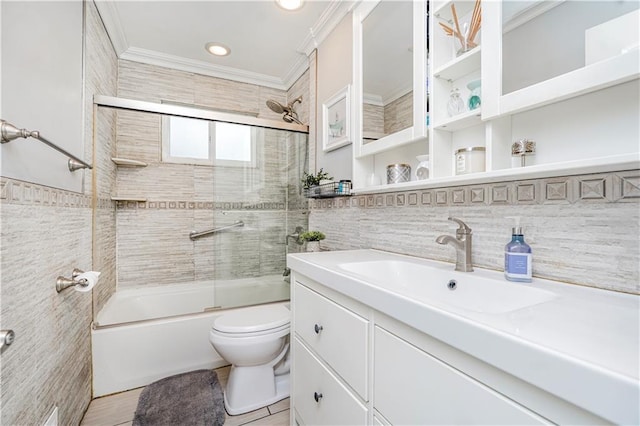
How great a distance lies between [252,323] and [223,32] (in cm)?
206

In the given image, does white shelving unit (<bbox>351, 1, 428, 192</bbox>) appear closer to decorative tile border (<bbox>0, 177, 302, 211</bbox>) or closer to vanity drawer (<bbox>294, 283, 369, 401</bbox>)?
decorative tile border (<bbox>0, 177, 302, 211</bbox>)

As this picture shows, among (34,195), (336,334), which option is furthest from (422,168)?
(34,195)

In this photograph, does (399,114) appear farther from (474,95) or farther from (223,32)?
(223,32)

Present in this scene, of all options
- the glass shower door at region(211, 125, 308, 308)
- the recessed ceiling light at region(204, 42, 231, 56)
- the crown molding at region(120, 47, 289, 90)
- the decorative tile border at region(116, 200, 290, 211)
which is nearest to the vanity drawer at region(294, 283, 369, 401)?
the glass shower door at region(211, 125, 308, 308)

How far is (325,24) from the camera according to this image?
6.42 feet

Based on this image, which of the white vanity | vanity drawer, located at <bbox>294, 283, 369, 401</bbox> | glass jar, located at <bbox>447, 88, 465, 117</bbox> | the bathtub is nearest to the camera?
the white vanity

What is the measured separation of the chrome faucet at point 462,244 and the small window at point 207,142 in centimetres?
172

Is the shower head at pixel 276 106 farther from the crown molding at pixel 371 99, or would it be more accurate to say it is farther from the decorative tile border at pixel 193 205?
the crown molding at pixel 371 99

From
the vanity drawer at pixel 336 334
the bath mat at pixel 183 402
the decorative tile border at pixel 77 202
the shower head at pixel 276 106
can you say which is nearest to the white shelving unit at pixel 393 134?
the decorative tile border at pixel 77 202

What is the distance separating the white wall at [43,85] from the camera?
894mm

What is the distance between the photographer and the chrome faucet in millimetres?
995

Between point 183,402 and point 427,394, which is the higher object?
point 427,394

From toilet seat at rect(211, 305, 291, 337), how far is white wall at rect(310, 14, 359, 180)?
3.13 feet

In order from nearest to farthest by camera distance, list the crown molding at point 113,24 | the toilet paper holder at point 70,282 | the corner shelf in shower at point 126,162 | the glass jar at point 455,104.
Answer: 1. the glass jar at point 455,104
2. the toilet paper holder at point 70,282
3. the crown molding at point 113,24
4. the corner shelf in shower at point 126,162
